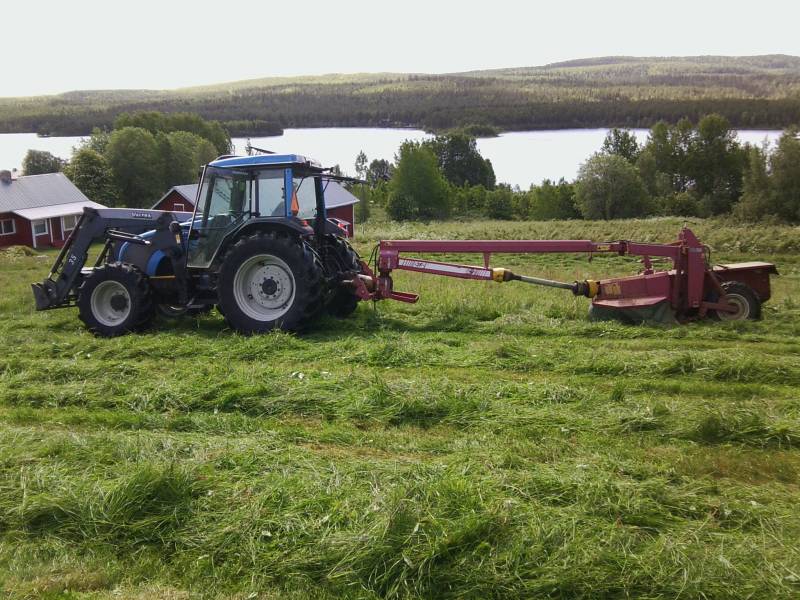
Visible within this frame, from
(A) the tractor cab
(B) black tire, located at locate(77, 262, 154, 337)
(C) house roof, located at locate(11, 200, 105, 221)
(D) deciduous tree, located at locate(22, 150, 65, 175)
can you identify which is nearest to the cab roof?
(A) the tractor cab

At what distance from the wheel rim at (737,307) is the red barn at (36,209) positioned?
4017cm

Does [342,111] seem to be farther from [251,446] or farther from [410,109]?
[251,446]

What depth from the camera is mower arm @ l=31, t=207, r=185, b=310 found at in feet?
34.1

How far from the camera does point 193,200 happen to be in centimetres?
4281


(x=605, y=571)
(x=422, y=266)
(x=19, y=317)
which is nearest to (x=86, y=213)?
(x=19, y=317)

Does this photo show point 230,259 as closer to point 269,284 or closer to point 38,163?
point 269,284

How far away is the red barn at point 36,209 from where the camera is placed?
4106 centimetres

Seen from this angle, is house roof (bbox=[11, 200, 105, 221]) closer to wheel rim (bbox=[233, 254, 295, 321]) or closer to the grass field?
wheel rim (bbox=[233, 254, 295, 321])

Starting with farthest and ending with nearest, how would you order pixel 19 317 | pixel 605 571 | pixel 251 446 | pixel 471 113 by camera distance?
1. pixel 471 113
2. pixel 19 317
3. pixel 251 446
4. pixel 605 571

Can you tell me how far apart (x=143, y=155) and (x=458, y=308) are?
180 feet

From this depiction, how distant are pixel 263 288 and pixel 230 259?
0.57 meters

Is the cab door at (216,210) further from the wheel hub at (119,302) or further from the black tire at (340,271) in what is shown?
the black tire at (340,271)

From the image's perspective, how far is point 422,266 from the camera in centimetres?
996

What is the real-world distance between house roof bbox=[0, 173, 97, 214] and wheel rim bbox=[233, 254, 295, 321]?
1444 inches
